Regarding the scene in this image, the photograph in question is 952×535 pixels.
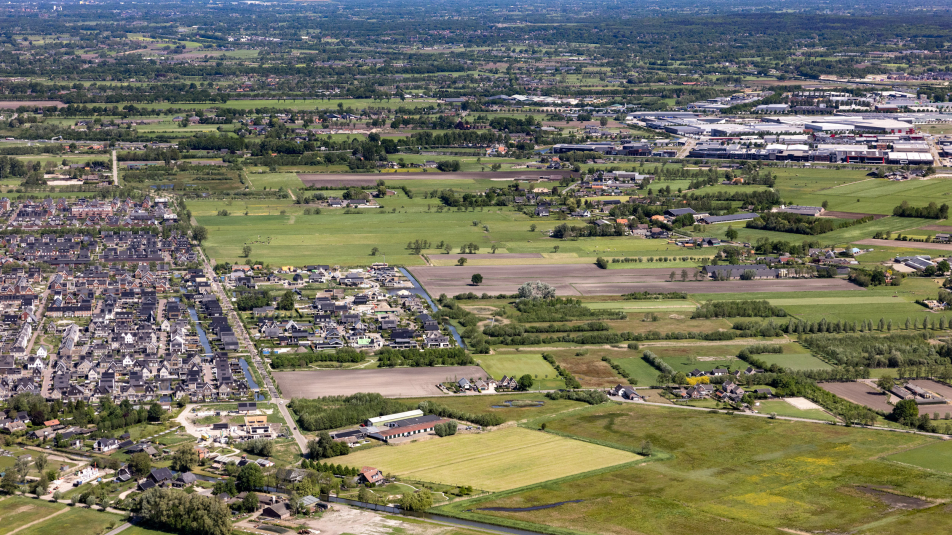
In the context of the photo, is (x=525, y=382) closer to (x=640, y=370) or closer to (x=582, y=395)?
(x=582, y=395)

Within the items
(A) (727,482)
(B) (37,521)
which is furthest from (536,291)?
(B) (37,521)

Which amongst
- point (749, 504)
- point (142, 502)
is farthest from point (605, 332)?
point (142, 502)

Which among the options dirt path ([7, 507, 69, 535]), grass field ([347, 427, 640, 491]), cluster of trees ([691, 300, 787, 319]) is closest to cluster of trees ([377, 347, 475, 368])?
grass field ([347, 427, 640, 491])

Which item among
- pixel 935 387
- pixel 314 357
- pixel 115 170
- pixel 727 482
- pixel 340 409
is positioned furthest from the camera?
pixel 115 170

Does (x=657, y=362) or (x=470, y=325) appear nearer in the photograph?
(x=657, y=362)

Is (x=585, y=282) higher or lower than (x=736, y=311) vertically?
lower

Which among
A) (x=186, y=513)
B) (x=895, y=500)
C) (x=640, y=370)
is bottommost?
(x=640, y=370)

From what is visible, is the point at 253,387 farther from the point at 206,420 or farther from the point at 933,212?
the point at 933,212

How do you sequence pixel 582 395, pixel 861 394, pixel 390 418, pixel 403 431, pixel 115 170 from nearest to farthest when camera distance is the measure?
pixel 403 431 < pixel 390 418 < pixel 582 395 < pixel 861 394 < pixel 115 170
